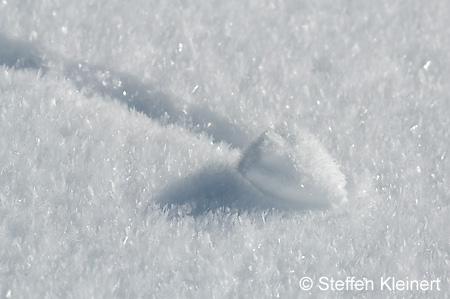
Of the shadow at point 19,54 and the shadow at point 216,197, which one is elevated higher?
the shadow at point 19,54

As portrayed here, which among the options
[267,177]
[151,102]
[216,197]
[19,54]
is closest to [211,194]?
[216,197]

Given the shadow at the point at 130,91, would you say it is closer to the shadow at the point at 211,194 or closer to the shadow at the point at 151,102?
the shadow at the point at 151,102

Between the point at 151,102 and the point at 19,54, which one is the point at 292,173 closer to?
the point at 151,102

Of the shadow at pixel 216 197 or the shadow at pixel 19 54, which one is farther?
the shadow at pixel 19 54

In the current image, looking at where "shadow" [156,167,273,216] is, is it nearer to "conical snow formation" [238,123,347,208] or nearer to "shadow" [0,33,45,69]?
"conical snow formation" [238,123,347,208]

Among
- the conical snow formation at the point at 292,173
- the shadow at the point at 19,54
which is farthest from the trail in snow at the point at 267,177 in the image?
the shadow at the point at 19,54

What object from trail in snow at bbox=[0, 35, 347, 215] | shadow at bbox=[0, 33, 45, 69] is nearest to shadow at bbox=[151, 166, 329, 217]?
trail in snow at bbox=[0, 35, 347, 215]

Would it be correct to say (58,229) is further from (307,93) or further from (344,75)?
(344,75)
